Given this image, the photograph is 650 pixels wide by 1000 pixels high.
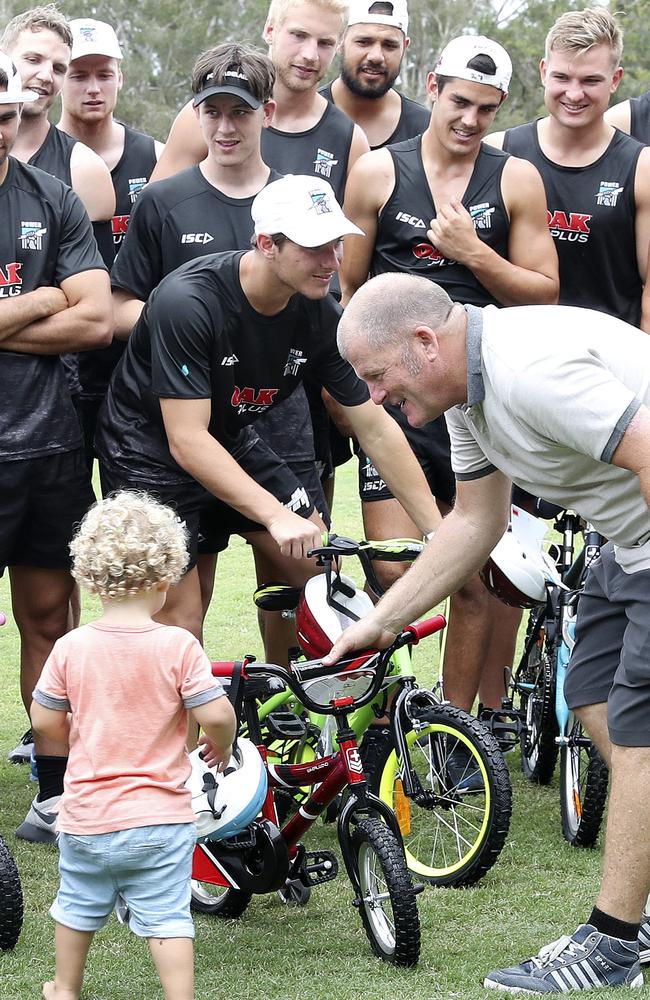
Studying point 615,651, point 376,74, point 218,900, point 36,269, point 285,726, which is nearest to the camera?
point 615,651

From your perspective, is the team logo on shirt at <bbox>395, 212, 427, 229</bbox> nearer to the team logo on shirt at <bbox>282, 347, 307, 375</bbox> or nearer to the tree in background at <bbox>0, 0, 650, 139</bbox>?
the team logo on shirt at <bbox>282, 347, 307, 375</bbox>

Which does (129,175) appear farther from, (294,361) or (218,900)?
(218,900)

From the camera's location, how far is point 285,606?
4.42 meters

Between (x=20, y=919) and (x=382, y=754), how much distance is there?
1.17 metres

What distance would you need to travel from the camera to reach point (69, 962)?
11.2ft

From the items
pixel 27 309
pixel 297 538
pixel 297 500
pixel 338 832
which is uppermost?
pixel 27 309

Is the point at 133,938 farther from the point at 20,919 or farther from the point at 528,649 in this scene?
the point at 528,649

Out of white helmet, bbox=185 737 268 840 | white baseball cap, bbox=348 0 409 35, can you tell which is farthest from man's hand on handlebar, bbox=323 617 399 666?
white baseball cap, bbox=348 0 409 35

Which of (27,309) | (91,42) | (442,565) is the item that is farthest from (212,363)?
(91,42)

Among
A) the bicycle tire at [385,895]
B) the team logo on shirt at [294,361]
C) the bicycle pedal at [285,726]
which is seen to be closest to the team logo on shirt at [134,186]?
the team logo on shirt at [294,361]

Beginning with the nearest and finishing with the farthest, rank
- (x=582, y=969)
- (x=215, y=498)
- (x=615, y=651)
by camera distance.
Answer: (x=582, y=969) → (x=615, y=651) → (x=215, y=498)

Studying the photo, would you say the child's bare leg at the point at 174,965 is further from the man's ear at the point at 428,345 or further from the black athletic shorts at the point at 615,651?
the man's ear at the point at 428,345

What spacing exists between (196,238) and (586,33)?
6.42 ft

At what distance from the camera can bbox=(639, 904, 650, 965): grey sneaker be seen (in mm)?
3706
